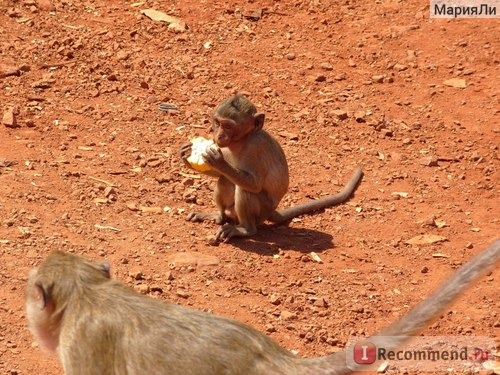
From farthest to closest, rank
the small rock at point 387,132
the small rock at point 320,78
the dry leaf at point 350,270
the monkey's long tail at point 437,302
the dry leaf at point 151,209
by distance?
the small rock at point 320,78
the small rock at point 387,132
the dry leaf at point 151,209
the dry leaf at point 350,270
the monkey's long tail at point 437,302

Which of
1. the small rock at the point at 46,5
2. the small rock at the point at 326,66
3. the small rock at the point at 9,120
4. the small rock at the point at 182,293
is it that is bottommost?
the small rock at the point at 182,293

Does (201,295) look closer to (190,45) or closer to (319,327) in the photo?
(319,327)

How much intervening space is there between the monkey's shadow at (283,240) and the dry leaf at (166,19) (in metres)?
→ 4.81

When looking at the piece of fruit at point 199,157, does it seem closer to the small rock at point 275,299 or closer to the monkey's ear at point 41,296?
the small rock at point 275,299

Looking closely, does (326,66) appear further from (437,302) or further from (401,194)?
(437,302)

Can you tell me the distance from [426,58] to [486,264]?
30.8 feet

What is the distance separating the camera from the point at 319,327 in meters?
9.12

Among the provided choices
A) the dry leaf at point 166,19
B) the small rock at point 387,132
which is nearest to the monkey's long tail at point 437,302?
the small rock at point 387,132

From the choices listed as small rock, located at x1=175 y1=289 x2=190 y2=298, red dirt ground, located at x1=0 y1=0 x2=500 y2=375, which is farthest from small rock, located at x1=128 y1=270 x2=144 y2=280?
small rock, located at x1=175 y1=289 x2=190 y2=298

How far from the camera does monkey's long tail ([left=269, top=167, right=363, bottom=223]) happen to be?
11.2 metres

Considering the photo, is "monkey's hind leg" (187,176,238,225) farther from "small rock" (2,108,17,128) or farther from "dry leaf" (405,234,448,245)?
"small rock" (2,108,17,128)

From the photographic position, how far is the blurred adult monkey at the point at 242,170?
10.5 meters

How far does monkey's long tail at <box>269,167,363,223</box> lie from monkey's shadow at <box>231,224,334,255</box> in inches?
4.9

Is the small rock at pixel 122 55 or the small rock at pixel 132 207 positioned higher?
the small rock at pixel 122 55
